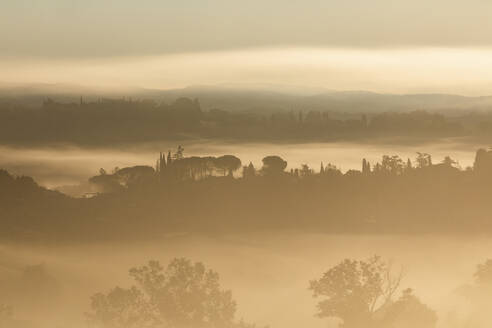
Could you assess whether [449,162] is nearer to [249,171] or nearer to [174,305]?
[249,171]

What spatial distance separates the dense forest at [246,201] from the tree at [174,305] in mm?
99166

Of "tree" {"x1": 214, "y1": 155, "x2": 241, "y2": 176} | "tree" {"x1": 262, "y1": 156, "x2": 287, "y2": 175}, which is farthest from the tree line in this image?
"tree" {"x1": 262, "y1": 156, "x2": 287, "y2": 175}

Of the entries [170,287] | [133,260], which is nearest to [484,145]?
[133,260]

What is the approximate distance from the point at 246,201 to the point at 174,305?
109514 millimetres

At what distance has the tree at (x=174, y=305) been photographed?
54.8 metres

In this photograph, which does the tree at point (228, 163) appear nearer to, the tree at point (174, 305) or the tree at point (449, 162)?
the tree at point (449, 162)

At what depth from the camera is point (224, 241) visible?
157625 mm

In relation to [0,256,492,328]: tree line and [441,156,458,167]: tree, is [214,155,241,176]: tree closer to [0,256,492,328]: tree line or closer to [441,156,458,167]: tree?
[441,156,458,167]: tree

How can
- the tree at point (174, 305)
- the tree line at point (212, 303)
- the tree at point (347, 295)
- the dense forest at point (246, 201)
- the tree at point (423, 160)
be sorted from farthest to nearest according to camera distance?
the tree at point (423, 160) < the dense forest at point (246, 201) < the tree at point (174, 305) < the tree line at point (212, 303) < the tree at point (347, 295)

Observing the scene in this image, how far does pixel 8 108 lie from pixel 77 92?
1545cm

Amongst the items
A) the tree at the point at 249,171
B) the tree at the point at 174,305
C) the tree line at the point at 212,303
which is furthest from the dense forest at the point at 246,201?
the tree line at the point at 212,303

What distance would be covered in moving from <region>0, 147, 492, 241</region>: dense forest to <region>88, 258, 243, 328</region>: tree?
99166 mm

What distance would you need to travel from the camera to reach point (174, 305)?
55719 millimetres

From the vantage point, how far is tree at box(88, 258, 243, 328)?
5478cm
